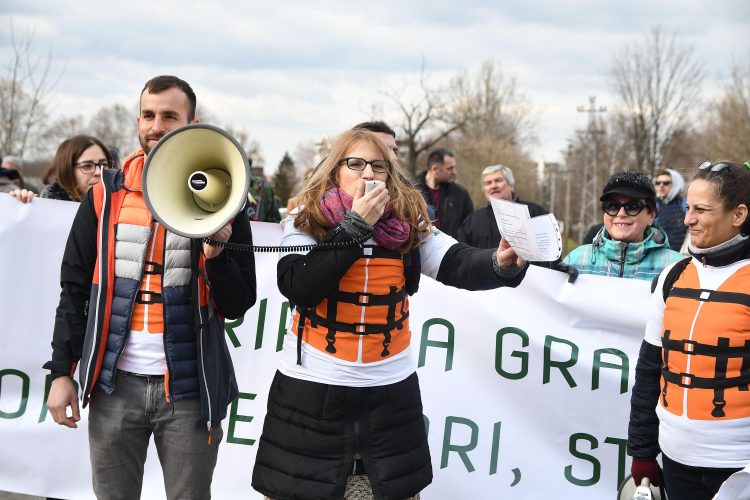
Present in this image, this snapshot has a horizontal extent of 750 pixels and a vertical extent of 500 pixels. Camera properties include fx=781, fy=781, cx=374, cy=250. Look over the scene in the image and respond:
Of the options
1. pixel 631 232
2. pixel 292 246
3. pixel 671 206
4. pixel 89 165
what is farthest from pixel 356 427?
pixel 671 206

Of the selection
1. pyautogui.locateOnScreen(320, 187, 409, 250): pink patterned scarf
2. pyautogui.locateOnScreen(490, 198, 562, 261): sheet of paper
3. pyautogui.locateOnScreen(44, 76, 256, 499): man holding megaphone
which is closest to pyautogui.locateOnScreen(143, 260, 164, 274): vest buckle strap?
pyautogui.locateOnScreen(44, 76, 256, 499): man holding megaphone

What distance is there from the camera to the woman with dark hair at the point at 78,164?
4590mm

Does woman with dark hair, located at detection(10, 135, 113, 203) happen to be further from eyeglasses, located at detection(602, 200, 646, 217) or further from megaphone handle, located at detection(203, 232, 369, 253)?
eyeglasses, located at detection(602, 200, 646, 217)

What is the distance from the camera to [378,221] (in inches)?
98.5

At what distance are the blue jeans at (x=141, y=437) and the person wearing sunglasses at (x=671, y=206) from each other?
5.77m

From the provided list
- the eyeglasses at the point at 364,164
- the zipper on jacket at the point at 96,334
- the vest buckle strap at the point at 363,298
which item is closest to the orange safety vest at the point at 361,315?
the vest buckle strap at the point at 363,298

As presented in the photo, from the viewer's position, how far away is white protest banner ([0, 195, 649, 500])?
13.3ft

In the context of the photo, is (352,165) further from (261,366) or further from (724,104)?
(724,104)

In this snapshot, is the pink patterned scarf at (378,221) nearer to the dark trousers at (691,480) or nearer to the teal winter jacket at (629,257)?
the dark trousers at (691,480)

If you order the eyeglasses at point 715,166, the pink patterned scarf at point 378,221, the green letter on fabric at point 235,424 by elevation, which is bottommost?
the green letter on fabric at point 235,424

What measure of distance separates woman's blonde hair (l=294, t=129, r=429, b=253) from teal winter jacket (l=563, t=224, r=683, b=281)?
5.83 ft

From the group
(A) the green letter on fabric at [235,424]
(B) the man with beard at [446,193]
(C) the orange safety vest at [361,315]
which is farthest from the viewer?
(B) the man with beard at [446,193]

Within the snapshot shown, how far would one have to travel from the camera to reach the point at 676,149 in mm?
24422

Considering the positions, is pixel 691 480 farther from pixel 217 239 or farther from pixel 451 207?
pixel 451 207
